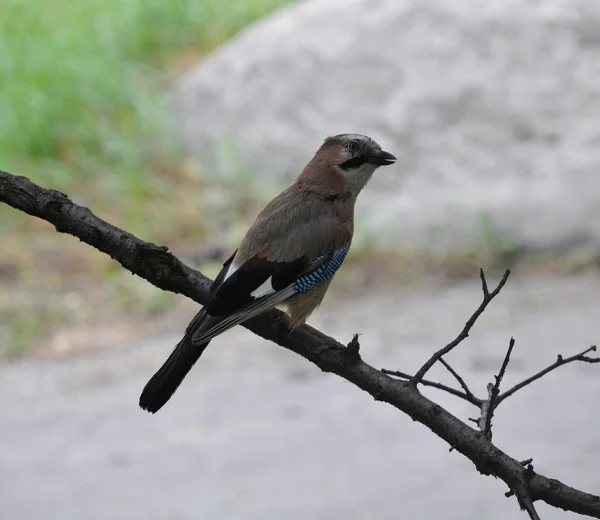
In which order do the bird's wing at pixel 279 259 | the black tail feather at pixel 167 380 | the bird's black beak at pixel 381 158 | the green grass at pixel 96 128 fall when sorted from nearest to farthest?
the black tail feather at pixel 167 380 < the bird's wing at pixel 279 259 < the bird's black beak at pixel 381 158 < the green grass at pixel 96 128

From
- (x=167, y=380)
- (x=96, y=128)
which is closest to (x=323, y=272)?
(x=167, y=380)

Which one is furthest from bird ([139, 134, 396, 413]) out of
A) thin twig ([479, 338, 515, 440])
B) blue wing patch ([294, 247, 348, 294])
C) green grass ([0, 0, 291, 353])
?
green grass ([0, 0, 291, 353])

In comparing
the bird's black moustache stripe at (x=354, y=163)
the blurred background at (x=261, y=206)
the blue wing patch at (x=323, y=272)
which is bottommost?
the blue wing patch at (x=323, y=272)

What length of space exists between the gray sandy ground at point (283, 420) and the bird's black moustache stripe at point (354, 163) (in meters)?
1.68

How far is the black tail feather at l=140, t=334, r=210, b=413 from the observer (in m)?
2.07

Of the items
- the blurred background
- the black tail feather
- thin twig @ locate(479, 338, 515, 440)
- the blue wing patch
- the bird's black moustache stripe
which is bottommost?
thin twig @ locate(479, 338, 515, 440)

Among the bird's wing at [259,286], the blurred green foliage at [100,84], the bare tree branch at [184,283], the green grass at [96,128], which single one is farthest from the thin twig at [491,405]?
the blurred green foliage at [100,84]

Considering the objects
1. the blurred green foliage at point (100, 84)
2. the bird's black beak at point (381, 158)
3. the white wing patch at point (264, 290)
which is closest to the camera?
the white wing patch at point (264, 290)

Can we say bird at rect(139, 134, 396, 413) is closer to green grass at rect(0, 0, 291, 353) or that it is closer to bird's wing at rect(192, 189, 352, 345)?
bird's wing at rect(192, 189, 352, 345)

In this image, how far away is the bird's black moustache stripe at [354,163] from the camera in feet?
9.05

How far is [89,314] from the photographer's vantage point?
601 centimetres

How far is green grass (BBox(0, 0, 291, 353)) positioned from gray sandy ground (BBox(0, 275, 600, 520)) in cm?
85

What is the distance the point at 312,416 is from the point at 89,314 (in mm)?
1858

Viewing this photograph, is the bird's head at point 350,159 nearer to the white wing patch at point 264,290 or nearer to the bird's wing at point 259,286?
the bird's wing at point 259,286
